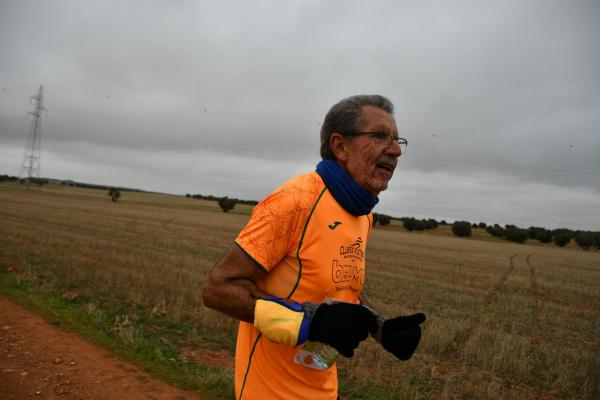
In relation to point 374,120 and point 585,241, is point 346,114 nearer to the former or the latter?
point 374,120

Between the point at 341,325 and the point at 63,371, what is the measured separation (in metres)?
4.77

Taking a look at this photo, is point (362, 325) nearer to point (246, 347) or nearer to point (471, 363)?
point (246, 347)

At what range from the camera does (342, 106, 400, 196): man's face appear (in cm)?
229

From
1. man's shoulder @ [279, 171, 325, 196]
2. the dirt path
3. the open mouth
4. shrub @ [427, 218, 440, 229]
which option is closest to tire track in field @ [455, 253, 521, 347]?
the dirt path

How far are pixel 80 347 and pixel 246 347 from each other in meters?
4.58

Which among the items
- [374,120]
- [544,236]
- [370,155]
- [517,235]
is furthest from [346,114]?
[544,236]

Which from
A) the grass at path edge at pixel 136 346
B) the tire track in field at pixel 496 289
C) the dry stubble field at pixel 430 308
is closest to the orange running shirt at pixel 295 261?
the grass at path edge at pixel 136 346

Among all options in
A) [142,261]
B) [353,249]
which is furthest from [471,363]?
[142,261]

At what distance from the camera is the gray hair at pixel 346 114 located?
2314 mm

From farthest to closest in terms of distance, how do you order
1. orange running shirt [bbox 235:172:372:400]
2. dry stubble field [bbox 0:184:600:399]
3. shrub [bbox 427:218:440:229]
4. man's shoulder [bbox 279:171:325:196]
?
shrub [bbox 427:218:440:229] → dry stubble field [bbox 0:184:600:399] → man's shoulder [bbox 279:171:325:196] → orange running shirt [bbox 235:172:372:400]

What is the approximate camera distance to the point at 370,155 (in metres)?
2.29

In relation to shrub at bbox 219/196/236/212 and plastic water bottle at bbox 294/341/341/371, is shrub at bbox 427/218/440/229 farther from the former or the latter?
plastic water bottle at bbox 294/341/341/371

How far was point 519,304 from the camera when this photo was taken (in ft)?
39.4

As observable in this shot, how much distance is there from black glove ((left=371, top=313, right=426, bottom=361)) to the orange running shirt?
0.35 m
